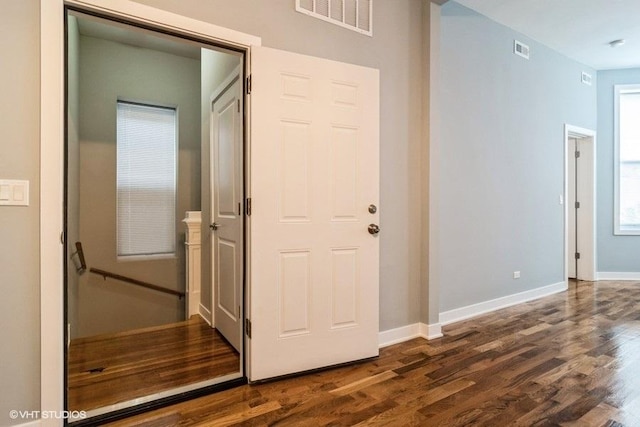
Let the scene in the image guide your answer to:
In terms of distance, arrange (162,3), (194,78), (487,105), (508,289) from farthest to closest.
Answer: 1. (194,78)
2. (508,289)
3. (487,105)
4. (162,3)

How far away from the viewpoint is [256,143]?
223 cm

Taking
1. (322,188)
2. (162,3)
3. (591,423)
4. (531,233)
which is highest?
(162,3)

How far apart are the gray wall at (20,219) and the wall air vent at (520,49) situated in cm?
451

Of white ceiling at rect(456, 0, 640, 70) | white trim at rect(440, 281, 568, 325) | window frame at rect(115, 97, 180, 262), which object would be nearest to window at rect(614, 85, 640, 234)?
white ceiling at rect(456, 0, 640, 70)

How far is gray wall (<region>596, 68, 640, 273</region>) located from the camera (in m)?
5.43

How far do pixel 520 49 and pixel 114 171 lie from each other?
4926 millimetres

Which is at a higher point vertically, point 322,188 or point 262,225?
point 322,188

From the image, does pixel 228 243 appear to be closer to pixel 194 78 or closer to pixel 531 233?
pixel 194 78

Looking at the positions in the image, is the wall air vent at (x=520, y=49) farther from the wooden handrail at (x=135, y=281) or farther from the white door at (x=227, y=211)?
the wooden handrail at (x=135, y=281)

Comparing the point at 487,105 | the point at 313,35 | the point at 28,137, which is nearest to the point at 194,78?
the point at 313,35

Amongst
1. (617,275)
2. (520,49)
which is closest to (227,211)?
(520,49)

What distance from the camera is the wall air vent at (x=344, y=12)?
2451 millimetres

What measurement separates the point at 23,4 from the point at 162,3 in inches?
25.0

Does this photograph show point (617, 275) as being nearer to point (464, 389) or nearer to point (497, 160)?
point (497, 160)
